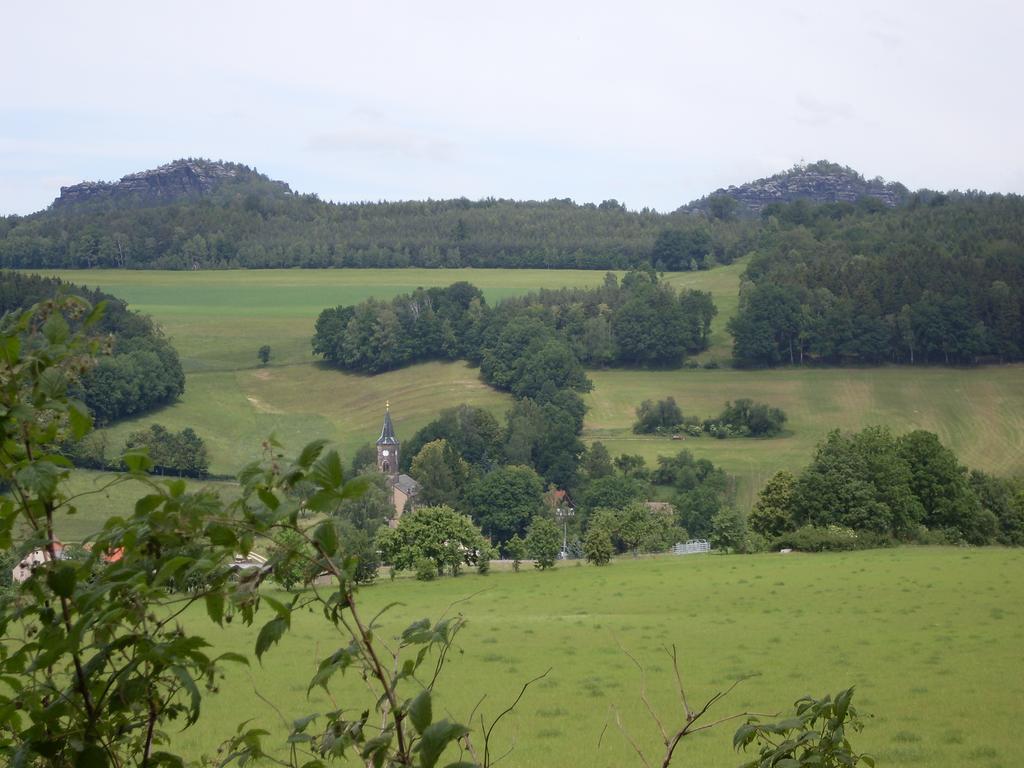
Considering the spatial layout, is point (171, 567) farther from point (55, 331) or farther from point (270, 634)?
point (55, 331)

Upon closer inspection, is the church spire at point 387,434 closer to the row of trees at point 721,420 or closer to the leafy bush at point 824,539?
the row of trees at point 721,420

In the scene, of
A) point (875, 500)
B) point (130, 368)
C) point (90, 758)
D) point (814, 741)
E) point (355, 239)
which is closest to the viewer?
point (90, 758)

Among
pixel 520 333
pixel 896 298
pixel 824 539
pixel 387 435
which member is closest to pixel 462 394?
Answer: pixel 520 333

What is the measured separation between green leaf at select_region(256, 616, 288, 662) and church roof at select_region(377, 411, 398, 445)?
89520 mm

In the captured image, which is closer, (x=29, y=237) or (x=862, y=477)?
(x=862, y=477)

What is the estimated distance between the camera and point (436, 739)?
2135 millimetres

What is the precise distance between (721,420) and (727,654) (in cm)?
7091

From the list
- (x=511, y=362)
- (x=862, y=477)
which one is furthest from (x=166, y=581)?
(x=511, y=362)

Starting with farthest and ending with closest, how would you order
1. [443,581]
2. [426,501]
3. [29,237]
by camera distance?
1. [29,237]
2. [426,501]
3. [443,581]

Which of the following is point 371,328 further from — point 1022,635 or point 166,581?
point 166,581

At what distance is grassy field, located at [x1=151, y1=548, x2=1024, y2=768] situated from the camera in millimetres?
14469

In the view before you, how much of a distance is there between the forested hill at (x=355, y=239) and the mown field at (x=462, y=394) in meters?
19.6

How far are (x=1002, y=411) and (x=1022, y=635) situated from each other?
70.8 metres

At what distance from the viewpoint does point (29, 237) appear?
15662 centimetres
